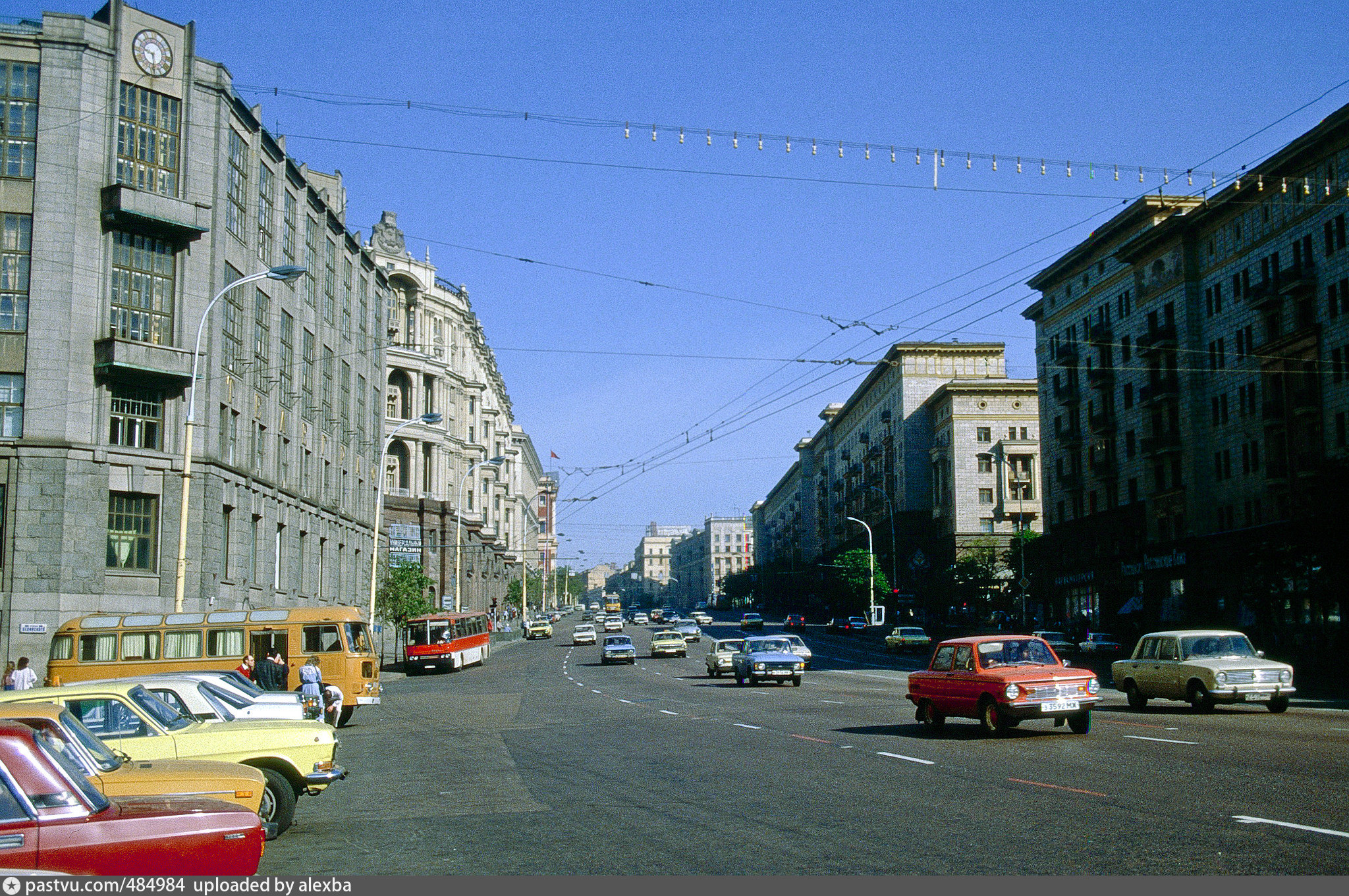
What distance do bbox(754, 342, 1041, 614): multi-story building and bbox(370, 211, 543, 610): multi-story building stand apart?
32529 mm

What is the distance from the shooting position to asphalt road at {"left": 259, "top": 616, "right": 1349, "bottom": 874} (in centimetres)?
912

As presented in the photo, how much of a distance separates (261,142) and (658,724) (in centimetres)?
3545

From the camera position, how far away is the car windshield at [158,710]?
1167 cm

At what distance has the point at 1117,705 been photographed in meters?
26.6

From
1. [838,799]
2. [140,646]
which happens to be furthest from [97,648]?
[838,799]

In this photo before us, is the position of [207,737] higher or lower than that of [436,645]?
higher

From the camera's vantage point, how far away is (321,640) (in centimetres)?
3089

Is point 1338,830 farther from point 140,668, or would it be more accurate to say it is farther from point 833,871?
point 140,668

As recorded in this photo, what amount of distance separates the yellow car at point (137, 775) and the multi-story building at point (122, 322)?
32.7 meters

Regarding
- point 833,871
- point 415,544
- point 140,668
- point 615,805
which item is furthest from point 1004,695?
point 415,544

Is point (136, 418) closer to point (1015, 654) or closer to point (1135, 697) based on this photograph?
point (1135, 697)

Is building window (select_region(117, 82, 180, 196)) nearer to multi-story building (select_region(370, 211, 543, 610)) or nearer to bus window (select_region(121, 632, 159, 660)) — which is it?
bus window (select_region(121, 632, 159, 660))

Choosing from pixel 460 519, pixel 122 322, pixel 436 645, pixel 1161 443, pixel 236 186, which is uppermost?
pixel 236 186

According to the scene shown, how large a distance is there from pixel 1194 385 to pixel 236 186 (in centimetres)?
4642
